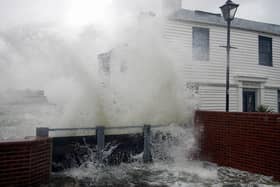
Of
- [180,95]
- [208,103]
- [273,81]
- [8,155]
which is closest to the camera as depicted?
[8,155]

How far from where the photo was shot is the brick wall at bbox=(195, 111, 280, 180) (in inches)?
183

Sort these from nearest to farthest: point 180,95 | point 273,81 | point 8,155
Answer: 1. point 8,155
2. point 180,95
3. point 273,81

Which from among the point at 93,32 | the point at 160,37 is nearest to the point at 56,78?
the point at 93,32

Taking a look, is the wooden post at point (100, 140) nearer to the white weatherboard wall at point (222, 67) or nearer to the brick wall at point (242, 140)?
the brick wall at point (242, 140)

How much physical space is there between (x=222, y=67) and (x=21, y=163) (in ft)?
29.2

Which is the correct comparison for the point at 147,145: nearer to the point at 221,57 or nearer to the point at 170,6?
the point at 221,57

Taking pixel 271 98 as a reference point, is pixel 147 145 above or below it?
below

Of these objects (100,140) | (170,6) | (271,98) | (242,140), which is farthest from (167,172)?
(271,98)

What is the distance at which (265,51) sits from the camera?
1175 cm

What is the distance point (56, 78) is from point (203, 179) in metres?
5.74

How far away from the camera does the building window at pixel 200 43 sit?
10.2 m

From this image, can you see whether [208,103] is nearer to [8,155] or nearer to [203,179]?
[203,179]

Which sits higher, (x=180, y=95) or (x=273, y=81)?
(x=273, y=81)

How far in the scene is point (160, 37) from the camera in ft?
28.6
